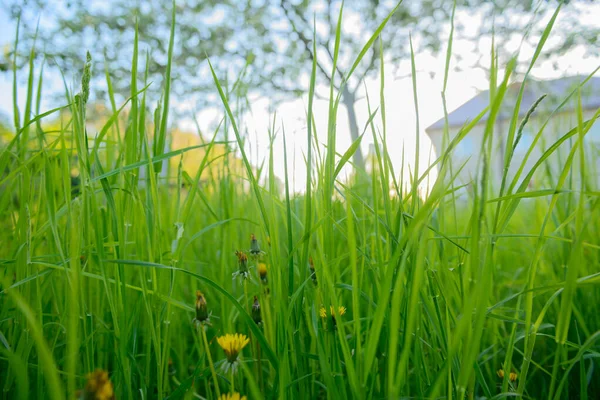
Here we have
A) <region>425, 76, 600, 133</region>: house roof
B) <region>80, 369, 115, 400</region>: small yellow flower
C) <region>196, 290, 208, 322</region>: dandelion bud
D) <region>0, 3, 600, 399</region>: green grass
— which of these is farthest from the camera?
<region>425, 76, 600, 133</region>: house roof

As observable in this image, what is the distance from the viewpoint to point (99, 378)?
283mm

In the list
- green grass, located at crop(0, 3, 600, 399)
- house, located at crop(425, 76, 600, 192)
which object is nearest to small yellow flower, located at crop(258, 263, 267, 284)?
green grass, located at crop(0, 3, 600, 399)

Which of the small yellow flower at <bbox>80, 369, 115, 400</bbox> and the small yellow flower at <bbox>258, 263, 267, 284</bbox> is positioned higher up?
the small yellow flower at <bbox>258, 263, 267, 284</bbox>

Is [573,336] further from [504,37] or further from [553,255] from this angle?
[504,37]

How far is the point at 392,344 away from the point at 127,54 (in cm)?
1107

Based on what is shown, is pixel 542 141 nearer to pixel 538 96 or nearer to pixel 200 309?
pixel 538 96

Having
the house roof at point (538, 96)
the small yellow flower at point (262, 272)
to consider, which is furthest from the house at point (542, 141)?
the small yellow flower at point (262, 272)

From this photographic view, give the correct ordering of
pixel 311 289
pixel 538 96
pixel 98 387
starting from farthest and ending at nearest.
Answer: pixel 538 96
pixel 311 289
pixel 98 387

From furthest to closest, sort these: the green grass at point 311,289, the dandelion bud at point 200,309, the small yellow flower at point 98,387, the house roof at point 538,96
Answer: the house roof at point 538,96 → the dandelion bud at point 200,309 → the green grass at point 311,289 → the small yellow flower at point 98,387

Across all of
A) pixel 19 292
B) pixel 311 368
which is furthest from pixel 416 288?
pixel 19 292

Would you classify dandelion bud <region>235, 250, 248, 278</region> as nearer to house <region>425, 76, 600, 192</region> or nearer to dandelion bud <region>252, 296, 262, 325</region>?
dandelion bud <region>252, 296, 262, 325</region>

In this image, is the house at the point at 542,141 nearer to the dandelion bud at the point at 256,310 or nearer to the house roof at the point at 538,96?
the house roof at the point at 538,96

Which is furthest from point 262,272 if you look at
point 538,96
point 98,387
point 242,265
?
point 538,96

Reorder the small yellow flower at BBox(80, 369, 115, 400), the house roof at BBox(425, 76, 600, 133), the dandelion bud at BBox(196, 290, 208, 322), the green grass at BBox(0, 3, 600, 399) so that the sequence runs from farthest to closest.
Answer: the house roof at BBox(425, 76, 600, 133) < the dandelion bud at BBox(196, 290, 208, 322) < the green grass at BBox(0, 3, 600, 399) < the small yellow flower at BBox(80, 369, 115, 400)
